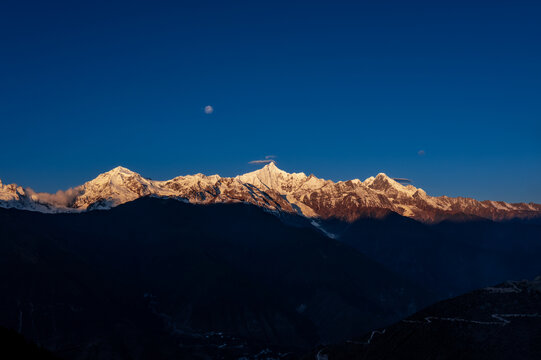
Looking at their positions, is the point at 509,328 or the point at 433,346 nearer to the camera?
the point at 509,328

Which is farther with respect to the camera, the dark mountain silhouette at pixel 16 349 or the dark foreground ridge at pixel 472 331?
the dark mountain silhouette at pixel 16 349

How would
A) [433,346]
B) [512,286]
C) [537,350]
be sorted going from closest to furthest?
[537,350], [433,346], [512,286]

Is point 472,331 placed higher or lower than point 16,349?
lower

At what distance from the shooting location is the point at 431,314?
18200cm

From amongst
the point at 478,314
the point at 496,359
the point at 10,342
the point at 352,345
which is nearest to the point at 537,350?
the point at 496,359

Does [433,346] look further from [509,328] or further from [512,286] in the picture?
[512,286]

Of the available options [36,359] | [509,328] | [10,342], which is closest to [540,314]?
[509,328]

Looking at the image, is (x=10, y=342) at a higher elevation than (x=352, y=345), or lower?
higher

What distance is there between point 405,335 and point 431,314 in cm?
1133

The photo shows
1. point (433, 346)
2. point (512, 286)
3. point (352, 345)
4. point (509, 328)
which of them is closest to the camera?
point (509, 328)

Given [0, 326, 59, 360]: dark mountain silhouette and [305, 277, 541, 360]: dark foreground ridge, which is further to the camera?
[0, 326, 59, 360]: dark mountain silhouette

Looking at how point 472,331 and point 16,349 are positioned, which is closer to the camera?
point 472,331

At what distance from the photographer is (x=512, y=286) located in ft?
581

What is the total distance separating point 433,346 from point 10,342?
132 m
